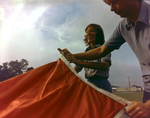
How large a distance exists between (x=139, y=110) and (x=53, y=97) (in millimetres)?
333

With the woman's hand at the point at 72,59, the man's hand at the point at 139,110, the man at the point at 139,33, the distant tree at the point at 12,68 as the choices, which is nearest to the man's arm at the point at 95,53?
the woman's hand at the point at 72,59

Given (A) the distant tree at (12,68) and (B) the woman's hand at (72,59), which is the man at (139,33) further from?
(A) the distant tree at (12,68)

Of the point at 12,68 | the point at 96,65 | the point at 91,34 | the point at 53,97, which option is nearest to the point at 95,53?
the point at 96,65

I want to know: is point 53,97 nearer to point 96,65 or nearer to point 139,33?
point 96,65

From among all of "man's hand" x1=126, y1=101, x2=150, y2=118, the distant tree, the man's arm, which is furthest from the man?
the distant tree

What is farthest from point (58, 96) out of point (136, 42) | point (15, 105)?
point (136, 42)

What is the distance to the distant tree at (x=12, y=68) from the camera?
11.0ft

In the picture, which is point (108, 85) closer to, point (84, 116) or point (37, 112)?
point (84, 116)

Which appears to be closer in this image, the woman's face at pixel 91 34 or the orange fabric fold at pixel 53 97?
the orange fabric fold at pixel 53 97

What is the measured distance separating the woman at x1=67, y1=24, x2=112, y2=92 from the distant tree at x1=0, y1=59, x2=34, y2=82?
2.92 meters

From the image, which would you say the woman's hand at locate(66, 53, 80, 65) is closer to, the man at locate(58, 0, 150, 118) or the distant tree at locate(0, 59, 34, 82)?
the man at locate(58, 0, 150, 118)

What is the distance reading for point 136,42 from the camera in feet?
1.64

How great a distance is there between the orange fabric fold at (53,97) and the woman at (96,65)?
11 cm

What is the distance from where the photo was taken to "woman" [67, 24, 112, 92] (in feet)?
2.26
